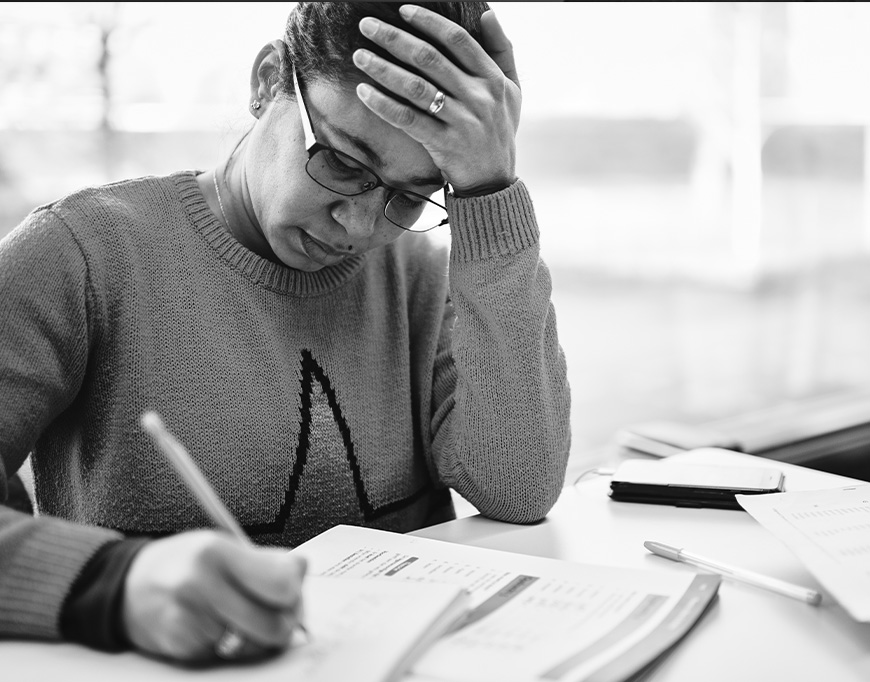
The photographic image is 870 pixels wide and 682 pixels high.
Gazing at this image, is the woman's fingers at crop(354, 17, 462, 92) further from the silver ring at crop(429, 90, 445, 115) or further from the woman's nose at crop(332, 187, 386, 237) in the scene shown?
the woman's nose at crop(332, 187, 386, 237)

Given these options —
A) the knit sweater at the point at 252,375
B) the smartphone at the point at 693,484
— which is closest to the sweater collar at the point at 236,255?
the knit sweater at the point at 252,375

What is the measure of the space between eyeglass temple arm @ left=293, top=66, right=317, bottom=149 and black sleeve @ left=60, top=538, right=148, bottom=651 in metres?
0.50

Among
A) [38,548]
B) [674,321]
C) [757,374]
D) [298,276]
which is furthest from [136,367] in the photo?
[757,374]

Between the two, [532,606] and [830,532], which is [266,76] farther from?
[830,532]

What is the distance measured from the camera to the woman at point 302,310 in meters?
1.04

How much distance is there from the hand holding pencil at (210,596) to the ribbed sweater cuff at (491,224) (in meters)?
0.57

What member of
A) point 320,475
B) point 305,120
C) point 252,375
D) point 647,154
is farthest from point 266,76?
point 647,154

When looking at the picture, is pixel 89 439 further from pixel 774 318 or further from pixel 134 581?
pixel 774 318

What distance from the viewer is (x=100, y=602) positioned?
2.30ft

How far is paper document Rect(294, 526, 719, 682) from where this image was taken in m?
0.70

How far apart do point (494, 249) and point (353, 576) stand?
451 mm

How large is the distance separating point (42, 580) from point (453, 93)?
66 cm

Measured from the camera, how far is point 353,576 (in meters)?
0.88

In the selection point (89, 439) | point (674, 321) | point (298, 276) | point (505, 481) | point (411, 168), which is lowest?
point (674, 321)
